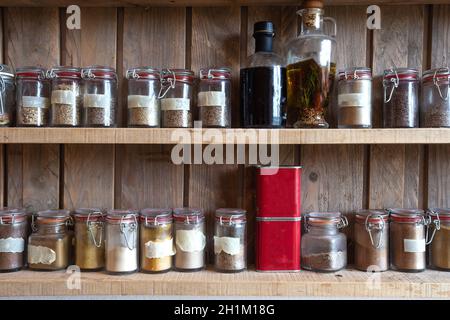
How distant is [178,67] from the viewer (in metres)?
1.03

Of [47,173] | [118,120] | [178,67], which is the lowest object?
[47,173]

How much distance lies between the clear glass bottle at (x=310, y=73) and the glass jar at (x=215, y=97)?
13cm

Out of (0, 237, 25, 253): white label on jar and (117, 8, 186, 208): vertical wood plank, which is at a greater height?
(117, 8, 186, 208): vertical wood plank

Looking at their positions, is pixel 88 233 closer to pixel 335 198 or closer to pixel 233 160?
pixel 233 160

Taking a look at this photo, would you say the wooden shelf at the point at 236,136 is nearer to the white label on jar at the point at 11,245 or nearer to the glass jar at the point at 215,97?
the glass jar at the point at 215,97

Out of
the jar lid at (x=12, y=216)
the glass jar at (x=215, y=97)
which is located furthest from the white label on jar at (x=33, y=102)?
the glass jar at (x=215, y=97)

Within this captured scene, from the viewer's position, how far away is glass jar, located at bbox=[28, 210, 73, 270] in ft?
3.07

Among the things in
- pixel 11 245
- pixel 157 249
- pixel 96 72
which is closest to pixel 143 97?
pixel 96 72

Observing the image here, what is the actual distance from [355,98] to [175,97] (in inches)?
15.1

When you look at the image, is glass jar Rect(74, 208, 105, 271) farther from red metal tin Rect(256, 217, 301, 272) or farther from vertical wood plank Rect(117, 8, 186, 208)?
red metal tin Rect(256, 217, 301, 272)

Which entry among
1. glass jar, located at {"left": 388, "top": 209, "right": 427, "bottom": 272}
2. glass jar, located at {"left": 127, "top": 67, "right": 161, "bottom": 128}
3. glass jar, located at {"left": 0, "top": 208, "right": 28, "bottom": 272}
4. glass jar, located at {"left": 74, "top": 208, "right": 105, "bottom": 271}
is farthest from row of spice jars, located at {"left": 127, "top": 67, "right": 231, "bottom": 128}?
glass jar, located at {"left": 388, "top": 209, "right": 427, "bottom": 272}

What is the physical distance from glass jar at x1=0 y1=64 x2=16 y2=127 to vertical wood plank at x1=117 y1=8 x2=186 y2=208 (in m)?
0.24
